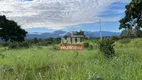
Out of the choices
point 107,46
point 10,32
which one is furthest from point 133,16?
point 10,32

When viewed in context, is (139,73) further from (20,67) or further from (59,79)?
Result: (20,67)

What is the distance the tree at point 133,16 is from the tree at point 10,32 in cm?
2282

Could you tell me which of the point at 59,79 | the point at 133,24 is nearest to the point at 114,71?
the point at 59,79

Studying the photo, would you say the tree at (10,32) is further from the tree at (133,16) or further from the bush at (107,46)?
the bush at (107,46)

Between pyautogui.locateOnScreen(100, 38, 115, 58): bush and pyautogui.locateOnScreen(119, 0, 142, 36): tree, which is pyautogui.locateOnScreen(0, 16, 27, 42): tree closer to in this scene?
pyautogui.locateOnScreen(119, 0, 142, 36): tree

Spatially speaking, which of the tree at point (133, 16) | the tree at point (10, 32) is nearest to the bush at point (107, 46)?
the tree at point (133, 16)

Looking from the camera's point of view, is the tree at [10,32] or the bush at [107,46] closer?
the bush at [107,46]

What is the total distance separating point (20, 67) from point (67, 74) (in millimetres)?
1914

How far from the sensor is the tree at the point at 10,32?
49250 mm

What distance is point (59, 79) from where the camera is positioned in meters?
4.56

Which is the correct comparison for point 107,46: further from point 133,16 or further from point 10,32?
point 10,32

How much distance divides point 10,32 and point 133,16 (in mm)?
25523

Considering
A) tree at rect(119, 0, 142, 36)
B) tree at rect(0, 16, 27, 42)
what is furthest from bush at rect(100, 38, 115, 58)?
tree at rect(0, 16, 27, 42)

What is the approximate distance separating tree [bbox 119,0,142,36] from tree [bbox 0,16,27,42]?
22.8 m
